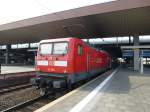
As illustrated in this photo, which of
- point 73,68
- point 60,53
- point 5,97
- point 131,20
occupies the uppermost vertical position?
point 131,20

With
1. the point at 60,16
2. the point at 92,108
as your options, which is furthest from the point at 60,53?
the point at 60,16

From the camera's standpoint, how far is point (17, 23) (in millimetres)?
27312

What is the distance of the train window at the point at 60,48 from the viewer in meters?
10.2

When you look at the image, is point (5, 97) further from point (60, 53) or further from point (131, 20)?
point (131, 20)

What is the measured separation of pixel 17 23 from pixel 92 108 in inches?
920

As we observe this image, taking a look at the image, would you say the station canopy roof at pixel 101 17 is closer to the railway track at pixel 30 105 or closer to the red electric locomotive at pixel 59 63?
the red electric locomotive at pixel 59 63

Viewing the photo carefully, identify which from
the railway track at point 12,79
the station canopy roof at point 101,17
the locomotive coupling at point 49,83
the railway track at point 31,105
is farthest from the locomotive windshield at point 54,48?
the station canopy roof at point 101,17

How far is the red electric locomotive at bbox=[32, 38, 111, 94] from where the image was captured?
9.91m

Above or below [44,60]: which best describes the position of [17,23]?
above

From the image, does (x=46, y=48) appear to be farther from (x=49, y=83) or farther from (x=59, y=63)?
(x=49, y=83)

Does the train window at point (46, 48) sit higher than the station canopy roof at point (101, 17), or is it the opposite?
the station canopy roof at point (101, 17)

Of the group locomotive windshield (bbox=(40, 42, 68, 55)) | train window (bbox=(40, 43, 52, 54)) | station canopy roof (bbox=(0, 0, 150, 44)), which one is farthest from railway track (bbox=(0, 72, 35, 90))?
station canopy roof (bbox=(0, 0, 150, 44))

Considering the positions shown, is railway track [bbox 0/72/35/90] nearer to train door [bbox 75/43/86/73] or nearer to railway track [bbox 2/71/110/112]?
railway track [bbox 2/71/110/112]

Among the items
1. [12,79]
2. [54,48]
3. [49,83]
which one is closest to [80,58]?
[54,48]
